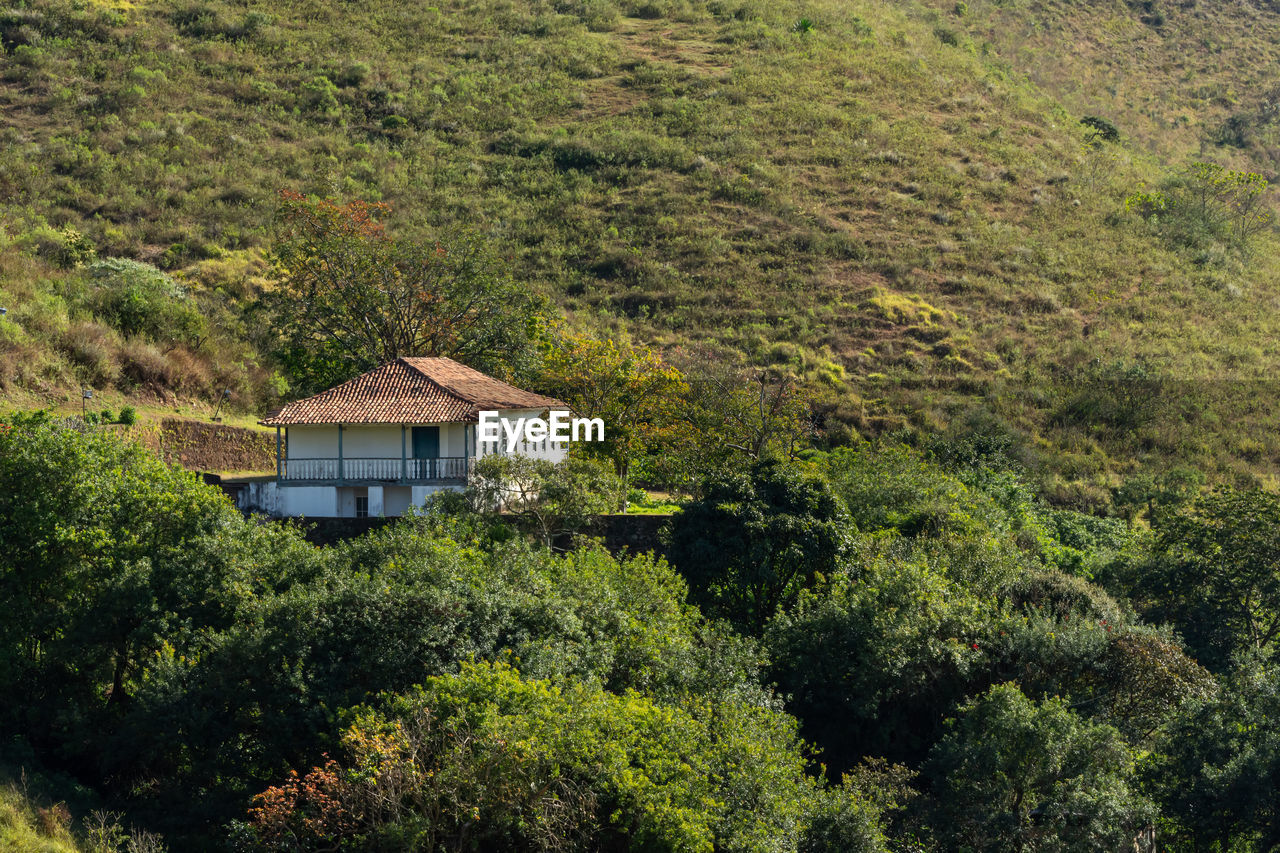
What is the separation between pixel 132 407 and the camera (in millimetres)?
35031

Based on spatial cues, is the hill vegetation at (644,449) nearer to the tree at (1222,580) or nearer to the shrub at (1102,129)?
the tree at (1222,580)

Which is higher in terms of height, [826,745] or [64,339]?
Result: [64,339]

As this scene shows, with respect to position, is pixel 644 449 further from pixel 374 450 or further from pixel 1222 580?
pixel 1222 580

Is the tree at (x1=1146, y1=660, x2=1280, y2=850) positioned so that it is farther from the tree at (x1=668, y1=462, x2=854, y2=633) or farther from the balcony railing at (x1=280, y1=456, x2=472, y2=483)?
the balcony railing at (x1=280, y1=456, x2=472, y2=483)

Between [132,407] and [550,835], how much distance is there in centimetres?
2212

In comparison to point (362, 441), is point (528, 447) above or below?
below

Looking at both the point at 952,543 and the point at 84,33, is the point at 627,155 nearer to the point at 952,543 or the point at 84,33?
the point at 84,33

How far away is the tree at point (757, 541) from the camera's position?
28.4 meters

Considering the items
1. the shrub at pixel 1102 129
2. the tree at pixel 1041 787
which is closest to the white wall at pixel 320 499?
the tree at pixel 1041 787

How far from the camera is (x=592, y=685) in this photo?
21.6m

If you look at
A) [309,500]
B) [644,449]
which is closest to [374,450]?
[309,500]

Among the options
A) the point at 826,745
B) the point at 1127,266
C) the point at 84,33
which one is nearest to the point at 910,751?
the point at 826,745

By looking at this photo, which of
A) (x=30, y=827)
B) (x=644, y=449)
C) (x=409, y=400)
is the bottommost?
(x=30, y=827)

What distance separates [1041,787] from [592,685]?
8039 millimetres
